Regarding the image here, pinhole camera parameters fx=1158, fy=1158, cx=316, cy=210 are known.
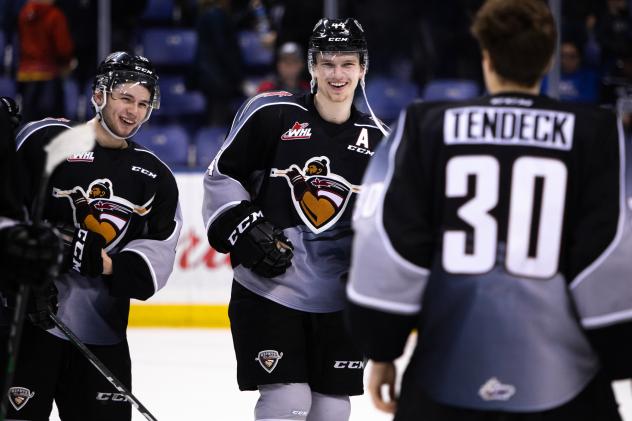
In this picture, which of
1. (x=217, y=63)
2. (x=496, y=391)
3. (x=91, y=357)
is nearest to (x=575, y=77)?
(x=217, y=63)

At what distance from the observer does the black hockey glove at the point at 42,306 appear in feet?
8.76

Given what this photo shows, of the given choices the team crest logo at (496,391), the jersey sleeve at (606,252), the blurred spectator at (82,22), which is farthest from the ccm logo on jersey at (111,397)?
the blurred spectator at (82,22)

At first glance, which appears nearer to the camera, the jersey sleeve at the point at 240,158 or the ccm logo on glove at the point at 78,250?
the ccm logo on glove at the point at 78,250

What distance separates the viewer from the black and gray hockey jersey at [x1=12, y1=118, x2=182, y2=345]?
112 inches

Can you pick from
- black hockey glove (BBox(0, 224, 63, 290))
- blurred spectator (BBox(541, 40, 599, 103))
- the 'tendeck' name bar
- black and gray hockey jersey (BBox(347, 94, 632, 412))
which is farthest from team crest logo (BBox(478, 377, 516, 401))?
blurred spectator (BBox(541, 40, 599, 103))

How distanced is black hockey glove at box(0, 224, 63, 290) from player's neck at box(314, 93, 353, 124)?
3.66ft

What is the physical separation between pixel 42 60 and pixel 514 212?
18.2ft

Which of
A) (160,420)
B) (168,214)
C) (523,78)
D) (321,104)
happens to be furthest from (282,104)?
(160,420)

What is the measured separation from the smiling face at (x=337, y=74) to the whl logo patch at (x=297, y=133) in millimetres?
104

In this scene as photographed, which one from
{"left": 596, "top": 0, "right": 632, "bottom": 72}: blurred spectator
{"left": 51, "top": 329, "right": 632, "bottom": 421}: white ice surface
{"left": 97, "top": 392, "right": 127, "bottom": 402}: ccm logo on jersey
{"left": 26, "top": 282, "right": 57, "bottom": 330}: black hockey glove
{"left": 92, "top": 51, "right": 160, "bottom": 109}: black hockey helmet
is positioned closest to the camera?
{"left": 26, "top": 282, "right": 57, "bottom": 330}: black hockey glove

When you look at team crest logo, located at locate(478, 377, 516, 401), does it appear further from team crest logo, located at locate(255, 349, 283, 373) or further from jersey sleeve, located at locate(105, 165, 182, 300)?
jersey sleeve, located at locate(105, 165, 182, 300)

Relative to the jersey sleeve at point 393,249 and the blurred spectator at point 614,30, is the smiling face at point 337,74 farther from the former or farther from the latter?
the blurred spectator at point 614,30

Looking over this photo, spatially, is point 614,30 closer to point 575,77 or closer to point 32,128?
point 575,77

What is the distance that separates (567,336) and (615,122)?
0.35 metres
